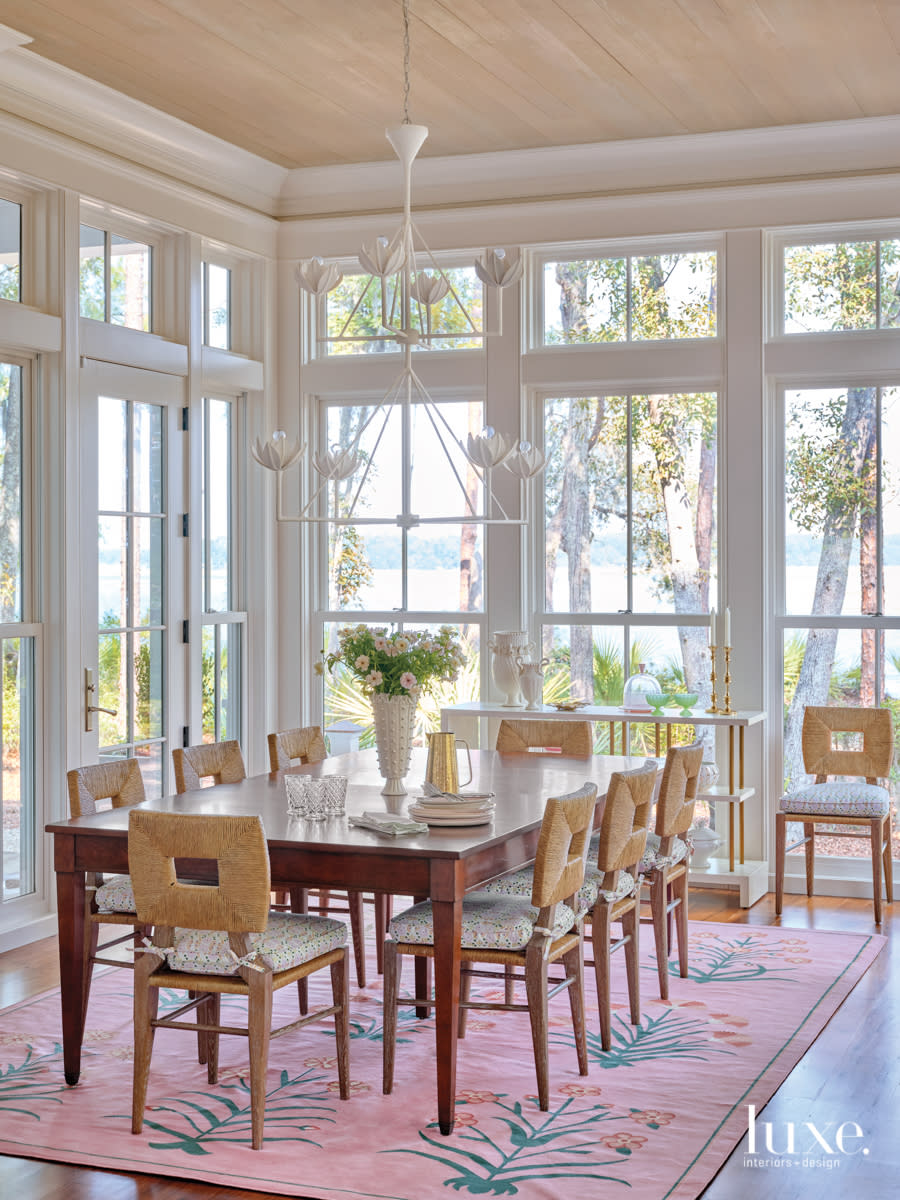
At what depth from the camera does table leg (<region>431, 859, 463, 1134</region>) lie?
3.50m

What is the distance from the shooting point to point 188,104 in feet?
19.2

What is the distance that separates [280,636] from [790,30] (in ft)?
12.5

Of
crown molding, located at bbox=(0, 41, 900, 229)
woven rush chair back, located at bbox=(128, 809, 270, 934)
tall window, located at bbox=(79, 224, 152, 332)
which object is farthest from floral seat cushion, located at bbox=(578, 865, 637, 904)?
crown molding, located at bbox=(0, 41, 900, 229)

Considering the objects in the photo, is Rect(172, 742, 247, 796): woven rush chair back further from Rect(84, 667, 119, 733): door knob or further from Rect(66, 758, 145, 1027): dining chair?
Rect(84, 667, 119, 733): door knob

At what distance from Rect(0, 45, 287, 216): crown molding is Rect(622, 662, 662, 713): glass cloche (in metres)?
3.02

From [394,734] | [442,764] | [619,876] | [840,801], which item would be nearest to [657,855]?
[619,876]

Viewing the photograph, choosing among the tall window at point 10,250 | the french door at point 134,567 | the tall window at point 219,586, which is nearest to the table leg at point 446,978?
the french door at point 134,567

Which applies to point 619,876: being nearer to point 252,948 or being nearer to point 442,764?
point 442,764

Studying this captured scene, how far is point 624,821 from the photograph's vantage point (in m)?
4.14

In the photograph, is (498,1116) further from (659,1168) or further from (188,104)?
(188,104)

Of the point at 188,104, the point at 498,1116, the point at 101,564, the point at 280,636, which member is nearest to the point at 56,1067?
the point at 498,1116

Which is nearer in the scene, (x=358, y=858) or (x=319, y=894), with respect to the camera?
(x=358, y=858)

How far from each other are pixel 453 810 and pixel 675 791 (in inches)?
43.4

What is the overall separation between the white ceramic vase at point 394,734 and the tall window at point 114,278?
100.0 inches
